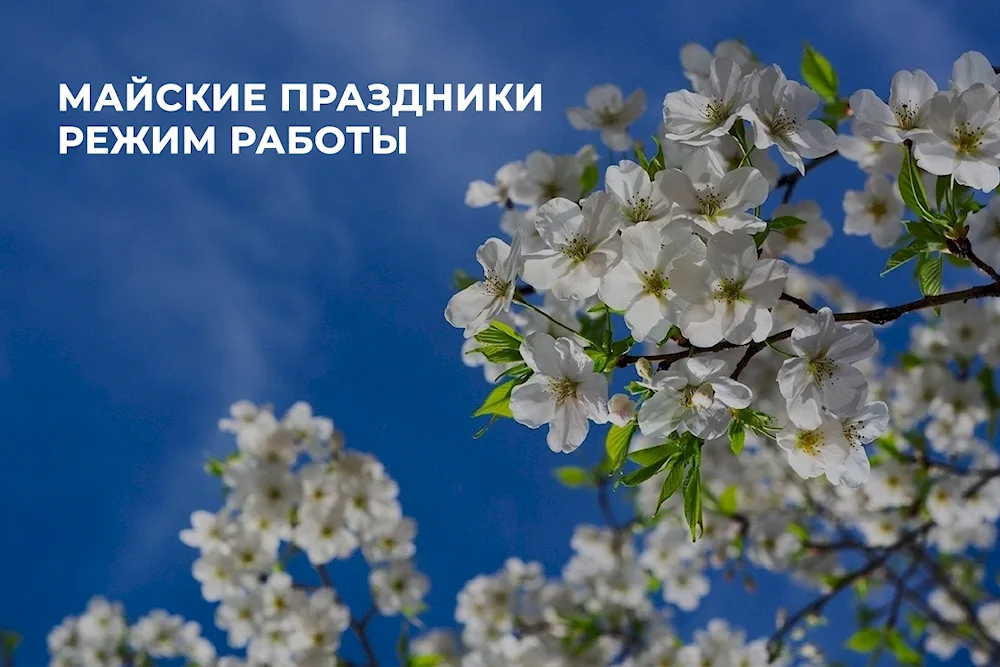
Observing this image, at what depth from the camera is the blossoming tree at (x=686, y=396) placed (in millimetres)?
1163

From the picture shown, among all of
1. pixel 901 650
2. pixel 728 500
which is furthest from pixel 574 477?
pixel 901 650

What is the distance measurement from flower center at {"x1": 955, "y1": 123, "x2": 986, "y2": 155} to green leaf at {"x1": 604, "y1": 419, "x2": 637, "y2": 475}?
0.65 m

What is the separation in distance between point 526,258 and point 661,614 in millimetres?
3630

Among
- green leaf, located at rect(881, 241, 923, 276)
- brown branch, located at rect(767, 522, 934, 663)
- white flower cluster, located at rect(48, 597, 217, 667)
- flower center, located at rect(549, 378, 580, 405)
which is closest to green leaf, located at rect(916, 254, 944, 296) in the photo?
green leaf, located at rect(881, 241, 923, 276)

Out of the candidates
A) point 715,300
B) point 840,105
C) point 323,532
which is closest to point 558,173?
point 840,105

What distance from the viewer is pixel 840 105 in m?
1.93

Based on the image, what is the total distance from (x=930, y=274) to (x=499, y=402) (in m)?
0.78

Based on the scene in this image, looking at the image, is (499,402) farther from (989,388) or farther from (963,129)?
(989,388)

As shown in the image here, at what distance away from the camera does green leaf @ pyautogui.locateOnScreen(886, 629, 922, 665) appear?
3004mm

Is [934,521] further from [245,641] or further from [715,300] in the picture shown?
[245,641]

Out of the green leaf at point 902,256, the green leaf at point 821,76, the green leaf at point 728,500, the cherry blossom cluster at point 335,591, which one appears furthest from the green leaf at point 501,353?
the green leaf at point 728,500

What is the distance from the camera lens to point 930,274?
1.42 metres

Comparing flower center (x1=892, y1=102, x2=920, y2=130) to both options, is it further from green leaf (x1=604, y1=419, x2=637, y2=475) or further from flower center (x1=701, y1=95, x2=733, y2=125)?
green leaf (x1=604, y1=419, x2=637, y2=475)

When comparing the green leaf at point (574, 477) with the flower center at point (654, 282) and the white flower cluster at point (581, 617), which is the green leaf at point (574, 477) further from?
the flower center at point (654, 282)
